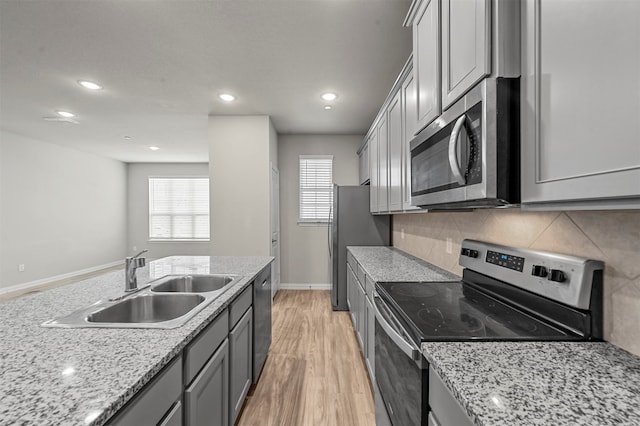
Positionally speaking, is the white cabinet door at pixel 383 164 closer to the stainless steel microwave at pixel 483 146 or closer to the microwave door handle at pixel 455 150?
the stainless steel microwave at pixel 483 146

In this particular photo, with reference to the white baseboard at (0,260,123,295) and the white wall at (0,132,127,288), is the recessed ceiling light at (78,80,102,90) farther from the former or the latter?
the white baseboard at (0,260,123,295)

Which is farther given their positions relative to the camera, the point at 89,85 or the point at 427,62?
the point at 89,85

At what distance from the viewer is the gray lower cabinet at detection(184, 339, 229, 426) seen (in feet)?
3.51

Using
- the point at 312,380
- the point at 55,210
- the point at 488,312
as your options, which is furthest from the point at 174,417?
the point at 55,210

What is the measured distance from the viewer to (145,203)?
7.82 meters

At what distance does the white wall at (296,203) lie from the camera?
5.07 meters

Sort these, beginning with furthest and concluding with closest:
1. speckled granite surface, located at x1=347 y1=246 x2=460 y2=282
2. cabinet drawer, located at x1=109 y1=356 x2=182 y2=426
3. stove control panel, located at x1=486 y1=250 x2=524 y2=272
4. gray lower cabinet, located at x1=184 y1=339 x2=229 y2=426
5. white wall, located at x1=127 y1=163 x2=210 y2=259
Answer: white wall, located at x1=127 y1=163 x2=210 y2=259 → speckled granite surface, located at x1=347 y1=246 x2=460 y2=282 → stove control panel, located at x1=486 y1=250 x2=524 y2=272 → gray lower cabinet, located at x1=184 y1=339 x2=229 y2=426 → cabinet drawer, located at x1=109 y1=356 x2=182 y2=426

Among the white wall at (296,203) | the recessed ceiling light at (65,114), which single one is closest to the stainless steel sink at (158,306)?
the white wall at (296,203)

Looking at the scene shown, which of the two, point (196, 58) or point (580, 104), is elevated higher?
point (196, 58)

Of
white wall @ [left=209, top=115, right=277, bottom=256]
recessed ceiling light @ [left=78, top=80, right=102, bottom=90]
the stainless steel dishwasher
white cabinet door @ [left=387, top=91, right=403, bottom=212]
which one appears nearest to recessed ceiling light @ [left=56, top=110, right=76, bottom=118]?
recessed ceiling light @ [left=78, top=80, right=102, bottom=90]

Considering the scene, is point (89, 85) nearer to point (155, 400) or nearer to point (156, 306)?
point (156, 306)

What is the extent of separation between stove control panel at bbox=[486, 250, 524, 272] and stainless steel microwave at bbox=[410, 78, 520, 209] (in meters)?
0.35

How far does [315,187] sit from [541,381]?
454 centimetres

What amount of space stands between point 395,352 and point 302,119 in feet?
12.2
